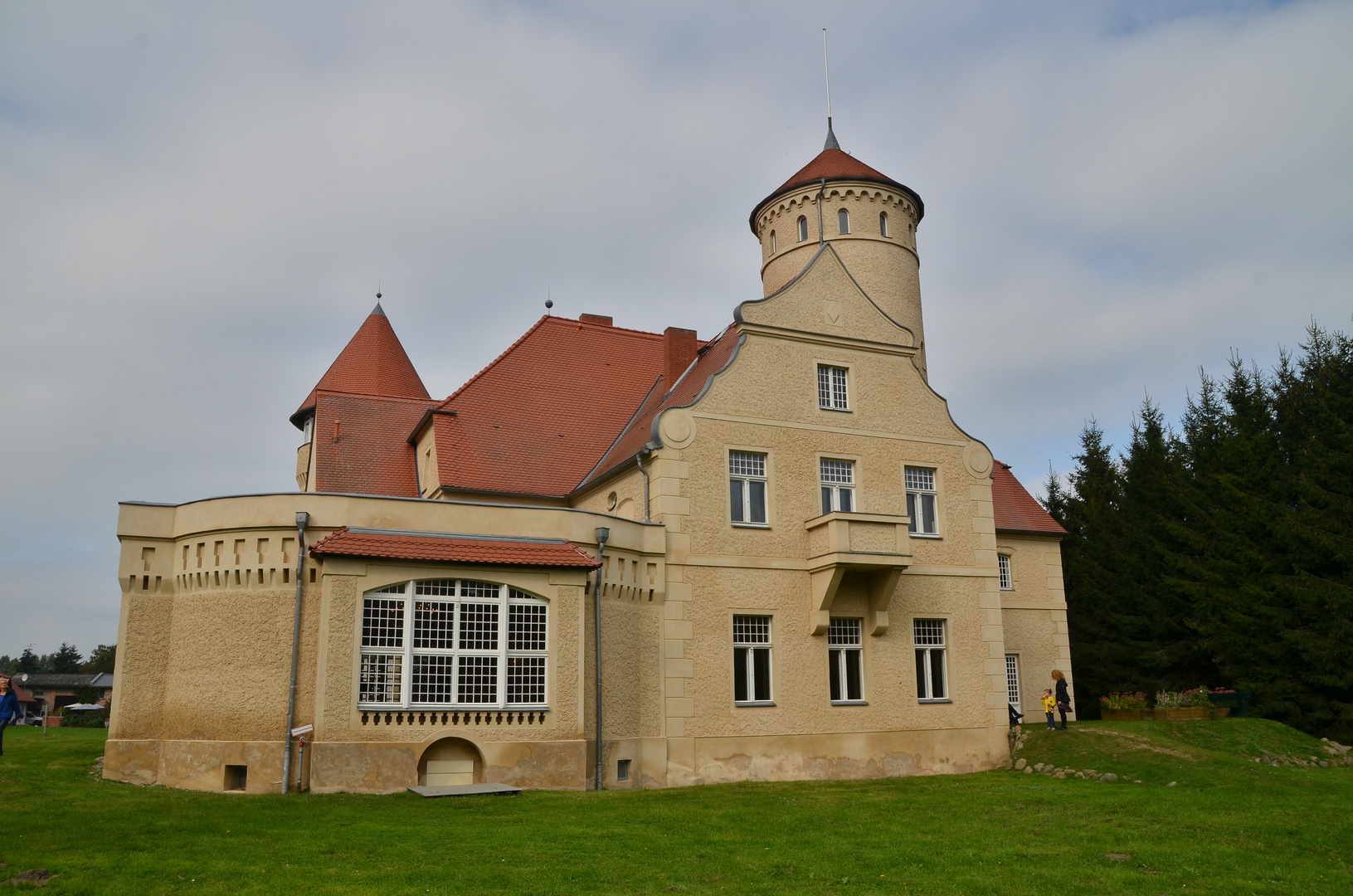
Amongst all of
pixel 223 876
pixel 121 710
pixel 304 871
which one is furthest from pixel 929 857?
pixel 121 710

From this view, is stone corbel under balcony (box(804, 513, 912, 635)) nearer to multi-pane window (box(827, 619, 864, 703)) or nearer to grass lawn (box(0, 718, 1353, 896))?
multi-pane window (box(827, 619, 864, 703))

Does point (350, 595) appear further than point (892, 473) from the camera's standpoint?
No

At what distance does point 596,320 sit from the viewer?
3178 centimetres

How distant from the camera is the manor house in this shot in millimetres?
17844

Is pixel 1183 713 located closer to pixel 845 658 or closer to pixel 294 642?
pixel 845 658

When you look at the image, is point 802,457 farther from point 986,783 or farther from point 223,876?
point 223,876

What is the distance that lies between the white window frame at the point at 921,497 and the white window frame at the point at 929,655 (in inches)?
81.3

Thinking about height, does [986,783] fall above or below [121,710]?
below

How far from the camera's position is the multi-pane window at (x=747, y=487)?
75.2ft

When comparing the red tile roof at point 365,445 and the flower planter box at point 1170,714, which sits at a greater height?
the red tile roof at point 365,445

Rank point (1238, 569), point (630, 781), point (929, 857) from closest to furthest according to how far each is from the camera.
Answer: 1. point (929, 857)
2. point (630, 781)
3. point (1238, 569)

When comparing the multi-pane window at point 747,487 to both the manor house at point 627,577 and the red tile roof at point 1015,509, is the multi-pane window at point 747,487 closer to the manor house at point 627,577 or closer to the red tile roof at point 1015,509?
the manor house at point 627,577

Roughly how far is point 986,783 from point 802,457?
7704 mm

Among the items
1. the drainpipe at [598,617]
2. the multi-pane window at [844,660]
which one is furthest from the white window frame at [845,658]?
the drainpipe at [598,617]
